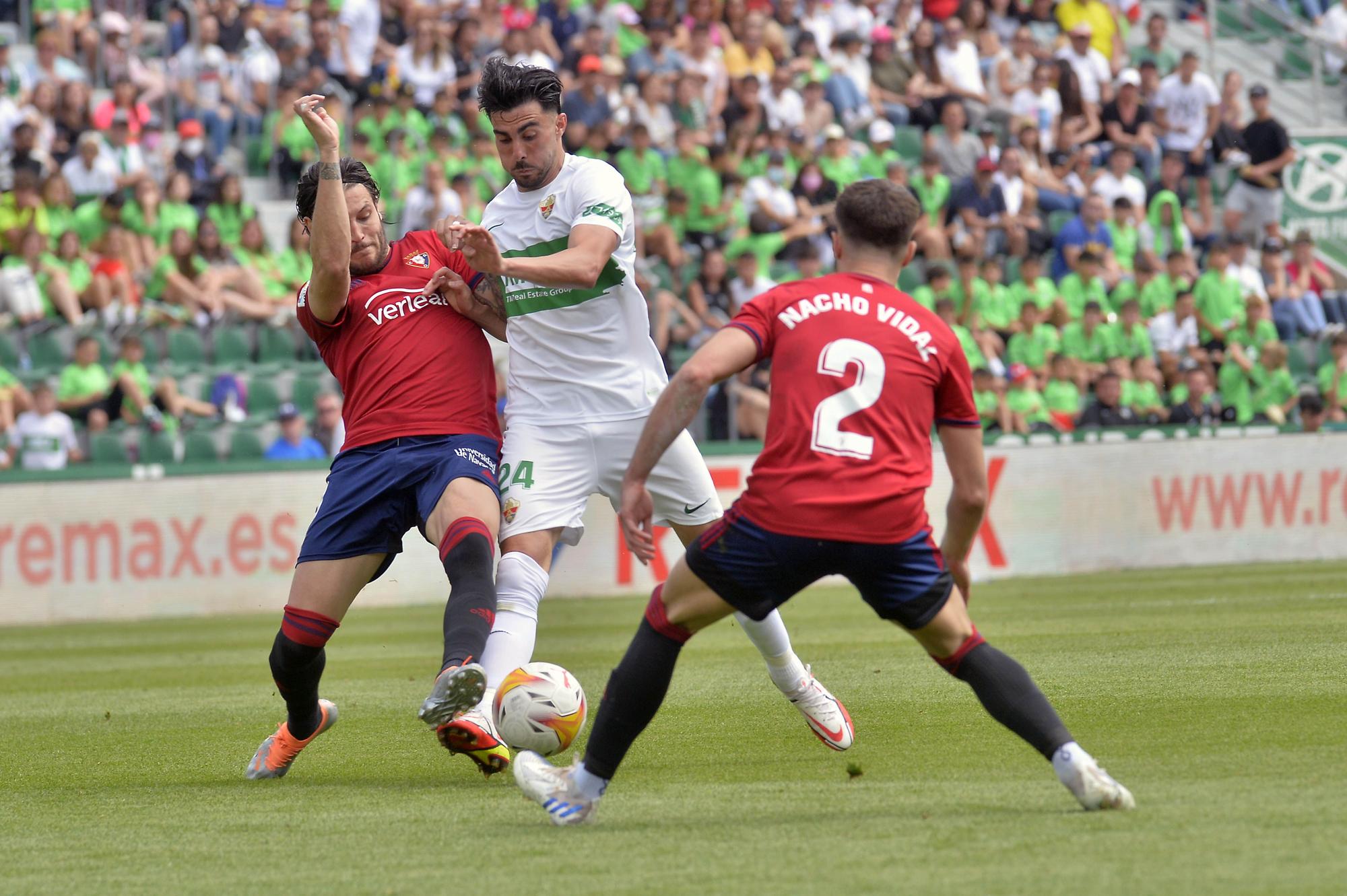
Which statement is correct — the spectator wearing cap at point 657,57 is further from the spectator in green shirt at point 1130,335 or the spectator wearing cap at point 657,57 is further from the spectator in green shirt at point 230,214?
the spectator in green shirt at point 1130,335

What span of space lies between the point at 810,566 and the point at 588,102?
1526cm

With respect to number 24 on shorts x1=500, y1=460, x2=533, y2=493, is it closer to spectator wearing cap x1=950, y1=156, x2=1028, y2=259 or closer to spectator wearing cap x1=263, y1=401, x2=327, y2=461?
spectator wearing cap x1=263, y1=401, x2=327, y2=461

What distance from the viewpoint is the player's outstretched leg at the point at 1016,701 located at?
4.80m

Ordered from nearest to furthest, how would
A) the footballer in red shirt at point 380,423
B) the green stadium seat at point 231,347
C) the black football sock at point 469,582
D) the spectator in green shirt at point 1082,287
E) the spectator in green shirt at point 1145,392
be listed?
the black football sock at point 469,582, the footballer in red shirt at point 380,423, the green stadium seat at point 231,347, the spectator in green shirt at point 1145,392, the spectator in green shirt at point 1082,287

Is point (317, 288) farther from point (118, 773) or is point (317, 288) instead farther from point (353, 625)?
point (353, 625)

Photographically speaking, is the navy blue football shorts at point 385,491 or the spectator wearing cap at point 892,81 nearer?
the navy blue football shorts at point 385,491

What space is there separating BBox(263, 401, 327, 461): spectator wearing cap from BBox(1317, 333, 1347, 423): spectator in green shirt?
35.0 ft

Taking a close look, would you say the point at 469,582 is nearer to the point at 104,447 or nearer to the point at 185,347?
the point at 104,447

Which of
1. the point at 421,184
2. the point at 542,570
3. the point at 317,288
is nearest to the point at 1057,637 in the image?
the point at 542,570

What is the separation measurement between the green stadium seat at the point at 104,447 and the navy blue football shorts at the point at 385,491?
10.5 m

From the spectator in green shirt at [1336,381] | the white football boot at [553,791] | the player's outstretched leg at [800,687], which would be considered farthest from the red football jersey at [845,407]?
the spectator in green shirt at [1336,381]

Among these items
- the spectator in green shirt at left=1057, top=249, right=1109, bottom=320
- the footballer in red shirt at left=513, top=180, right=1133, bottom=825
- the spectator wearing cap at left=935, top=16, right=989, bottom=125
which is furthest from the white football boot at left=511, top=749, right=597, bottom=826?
the spectator wearing cap at left=935, top=16, right=989, bottom=125

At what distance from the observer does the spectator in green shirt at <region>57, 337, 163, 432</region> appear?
54.4ft

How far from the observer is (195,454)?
16.7m
